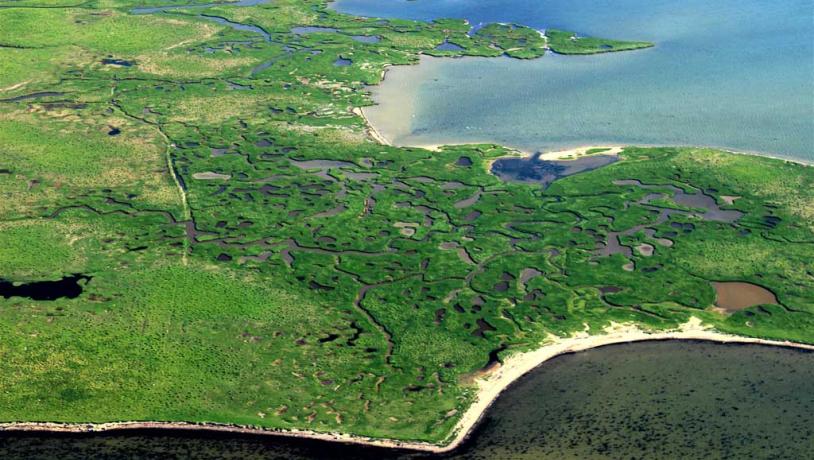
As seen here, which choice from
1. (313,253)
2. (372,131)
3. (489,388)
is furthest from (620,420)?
(372,131)

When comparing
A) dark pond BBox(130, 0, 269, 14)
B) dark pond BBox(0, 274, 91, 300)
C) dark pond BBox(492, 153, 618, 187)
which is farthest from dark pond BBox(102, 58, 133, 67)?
dark pond BBox(492, 153, 618, 187)

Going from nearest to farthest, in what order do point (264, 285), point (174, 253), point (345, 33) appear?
point (264, 285) < point (174, 253) < point (345, 33)

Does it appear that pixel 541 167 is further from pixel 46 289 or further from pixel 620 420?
pixel 46 289

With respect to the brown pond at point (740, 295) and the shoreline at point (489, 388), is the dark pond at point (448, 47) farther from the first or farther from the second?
the shoreline at point (489, 388)

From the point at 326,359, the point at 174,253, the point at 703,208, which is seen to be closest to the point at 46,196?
the point at 174,253

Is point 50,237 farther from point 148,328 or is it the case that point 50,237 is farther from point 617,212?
point 617,212

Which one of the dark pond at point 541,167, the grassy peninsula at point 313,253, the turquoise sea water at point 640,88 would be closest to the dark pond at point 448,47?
the turquoise sea water at point 640,88

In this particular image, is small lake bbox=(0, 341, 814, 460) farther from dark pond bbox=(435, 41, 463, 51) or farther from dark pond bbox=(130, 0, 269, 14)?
dark pond bbox=(130, 0, 269, 14)
